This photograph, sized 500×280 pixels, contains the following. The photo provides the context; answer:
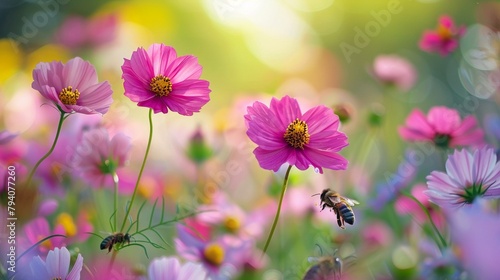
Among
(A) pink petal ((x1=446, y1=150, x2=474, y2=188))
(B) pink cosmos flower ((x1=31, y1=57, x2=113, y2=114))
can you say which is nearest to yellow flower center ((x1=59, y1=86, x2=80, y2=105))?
(B) pink cosmos flower ((x1=31, y1=57, x2=113, y2=114))

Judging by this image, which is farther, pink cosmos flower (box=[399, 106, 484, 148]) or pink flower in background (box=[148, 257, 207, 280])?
pink cosmos flower (box=[399, 106, 484, 148])

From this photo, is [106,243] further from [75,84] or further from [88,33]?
[88,33]

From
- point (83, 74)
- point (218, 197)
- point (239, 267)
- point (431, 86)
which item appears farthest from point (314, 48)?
point (83, 74)

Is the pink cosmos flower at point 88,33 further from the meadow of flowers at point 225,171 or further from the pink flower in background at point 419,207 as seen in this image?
the pink flower in background at point 419,207

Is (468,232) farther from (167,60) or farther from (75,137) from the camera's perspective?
(75,137)

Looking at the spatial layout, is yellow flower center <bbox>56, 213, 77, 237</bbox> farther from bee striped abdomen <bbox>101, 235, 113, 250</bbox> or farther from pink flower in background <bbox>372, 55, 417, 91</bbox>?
pink flower in background <bbox>372, 55, 417, 91</bbox>

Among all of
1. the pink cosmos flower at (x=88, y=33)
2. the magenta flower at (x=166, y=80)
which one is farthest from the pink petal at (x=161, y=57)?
the pink cosmos flower at (x=88, y=33)

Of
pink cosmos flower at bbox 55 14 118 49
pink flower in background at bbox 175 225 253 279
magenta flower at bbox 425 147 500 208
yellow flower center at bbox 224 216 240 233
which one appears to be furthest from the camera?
pink cosmos flower at bbox 55 14 118 49
